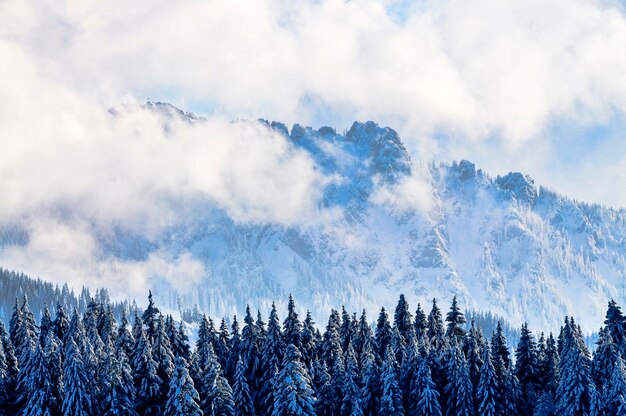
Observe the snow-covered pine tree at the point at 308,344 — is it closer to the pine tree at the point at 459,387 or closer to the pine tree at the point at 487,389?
the pine tree at the point at 459,387

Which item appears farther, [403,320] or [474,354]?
[403,320]

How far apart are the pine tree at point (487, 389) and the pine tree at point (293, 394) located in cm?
2026

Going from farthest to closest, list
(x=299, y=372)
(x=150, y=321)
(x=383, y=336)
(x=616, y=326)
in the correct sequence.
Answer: (x=383, y=336) → (x=150, y=321) → (x=616, y=326) → (x=299, y=372)

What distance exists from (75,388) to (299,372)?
21.9m

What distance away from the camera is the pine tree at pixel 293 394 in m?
86.9

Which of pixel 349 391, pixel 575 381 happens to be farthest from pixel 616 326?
pixel 349 391

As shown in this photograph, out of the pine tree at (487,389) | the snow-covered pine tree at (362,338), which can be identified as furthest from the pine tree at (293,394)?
the snow-covered pine tree at (362,338)

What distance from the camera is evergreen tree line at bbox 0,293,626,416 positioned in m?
85.5

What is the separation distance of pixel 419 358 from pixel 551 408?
49.9ft

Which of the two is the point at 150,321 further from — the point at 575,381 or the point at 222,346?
the point at 575,381

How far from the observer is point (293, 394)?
8681 centimetres

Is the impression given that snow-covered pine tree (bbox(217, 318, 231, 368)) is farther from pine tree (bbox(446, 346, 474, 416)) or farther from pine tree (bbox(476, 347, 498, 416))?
pine tree (bbox(476, 347, 498, 416))

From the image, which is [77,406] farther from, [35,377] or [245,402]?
[245,402]

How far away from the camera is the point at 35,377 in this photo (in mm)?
84875
